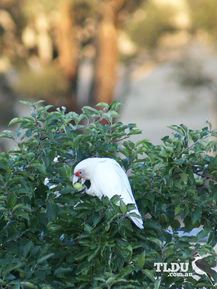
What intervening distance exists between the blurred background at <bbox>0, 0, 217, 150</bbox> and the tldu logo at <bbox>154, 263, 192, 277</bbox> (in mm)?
7940

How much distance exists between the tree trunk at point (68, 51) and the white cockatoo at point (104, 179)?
9009 millimetres

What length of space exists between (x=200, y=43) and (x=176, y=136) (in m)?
11.6

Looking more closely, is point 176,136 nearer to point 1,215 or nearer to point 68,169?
point 68,169

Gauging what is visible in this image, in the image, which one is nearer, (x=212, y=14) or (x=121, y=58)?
(x=212, y=14)

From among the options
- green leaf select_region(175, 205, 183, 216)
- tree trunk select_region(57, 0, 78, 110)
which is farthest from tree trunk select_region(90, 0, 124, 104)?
green leaf select_region(175, 205, 183, 216)

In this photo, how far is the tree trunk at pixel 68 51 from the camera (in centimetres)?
1095

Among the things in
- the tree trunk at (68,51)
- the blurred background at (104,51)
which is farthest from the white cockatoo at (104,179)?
the tree trunk at (68,51)

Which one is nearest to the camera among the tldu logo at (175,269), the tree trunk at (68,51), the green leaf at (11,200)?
the green leaf at (11,200)

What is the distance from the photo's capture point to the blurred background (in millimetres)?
10469

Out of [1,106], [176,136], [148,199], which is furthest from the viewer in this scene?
[1,106]

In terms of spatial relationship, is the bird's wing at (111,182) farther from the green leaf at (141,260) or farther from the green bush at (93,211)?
the green leaf at (141,260)

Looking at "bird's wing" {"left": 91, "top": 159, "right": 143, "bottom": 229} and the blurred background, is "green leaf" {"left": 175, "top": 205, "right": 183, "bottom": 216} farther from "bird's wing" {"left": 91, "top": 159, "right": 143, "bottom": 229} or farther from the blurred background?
the blurred background

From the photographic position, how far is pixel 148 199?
6.60 feet

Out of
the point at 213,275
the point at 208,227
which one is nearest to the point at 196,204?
the point at 208,227
